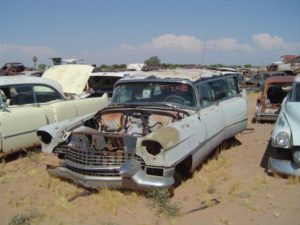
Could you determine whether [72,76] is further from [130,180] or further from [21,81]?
[130,180]

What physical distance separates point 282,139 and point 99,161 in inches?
106

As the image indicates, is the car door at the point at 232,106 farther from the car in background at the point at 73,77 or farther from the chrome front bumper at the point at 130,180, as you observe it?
the car in background at the point at 73,77

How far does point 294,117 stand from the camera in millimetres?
5836

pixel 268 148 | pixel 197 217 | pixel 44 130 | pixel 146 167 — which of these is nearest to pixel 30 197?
pixel 44 130

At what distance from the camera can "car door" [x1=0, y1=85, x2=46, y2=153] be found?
6707 mm

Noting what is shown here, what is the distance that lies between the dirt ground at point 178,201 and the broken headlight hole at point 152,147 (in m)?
0.64

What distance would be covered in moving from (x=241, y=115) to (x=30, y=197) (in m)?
4.29

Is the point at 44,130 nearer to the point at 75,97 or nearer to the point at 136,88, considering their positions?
the point at 136,88

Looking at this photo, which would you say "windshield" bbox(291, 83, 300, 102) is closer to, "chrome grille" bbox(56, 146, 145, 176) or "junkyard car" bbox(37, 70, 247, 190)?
"junkyard car" bbox(37, 70, 247, 190)

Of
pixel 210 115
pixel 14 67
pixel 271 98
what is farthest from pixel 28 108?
pixel 14 67

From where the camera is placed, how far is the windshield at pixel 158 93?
6.04 metres

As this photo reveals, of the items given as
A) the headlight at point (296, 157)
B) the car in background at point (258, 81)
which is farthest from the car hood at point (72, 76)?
the car in background at point (258, 81)

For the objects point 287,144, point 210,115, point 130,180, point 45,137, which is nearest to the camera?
point 130,180

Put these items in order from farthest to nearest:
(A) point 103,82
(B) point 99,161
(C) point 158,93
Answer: (A) point 103,82 < (C) point 158,93 < (B) point 99,161
